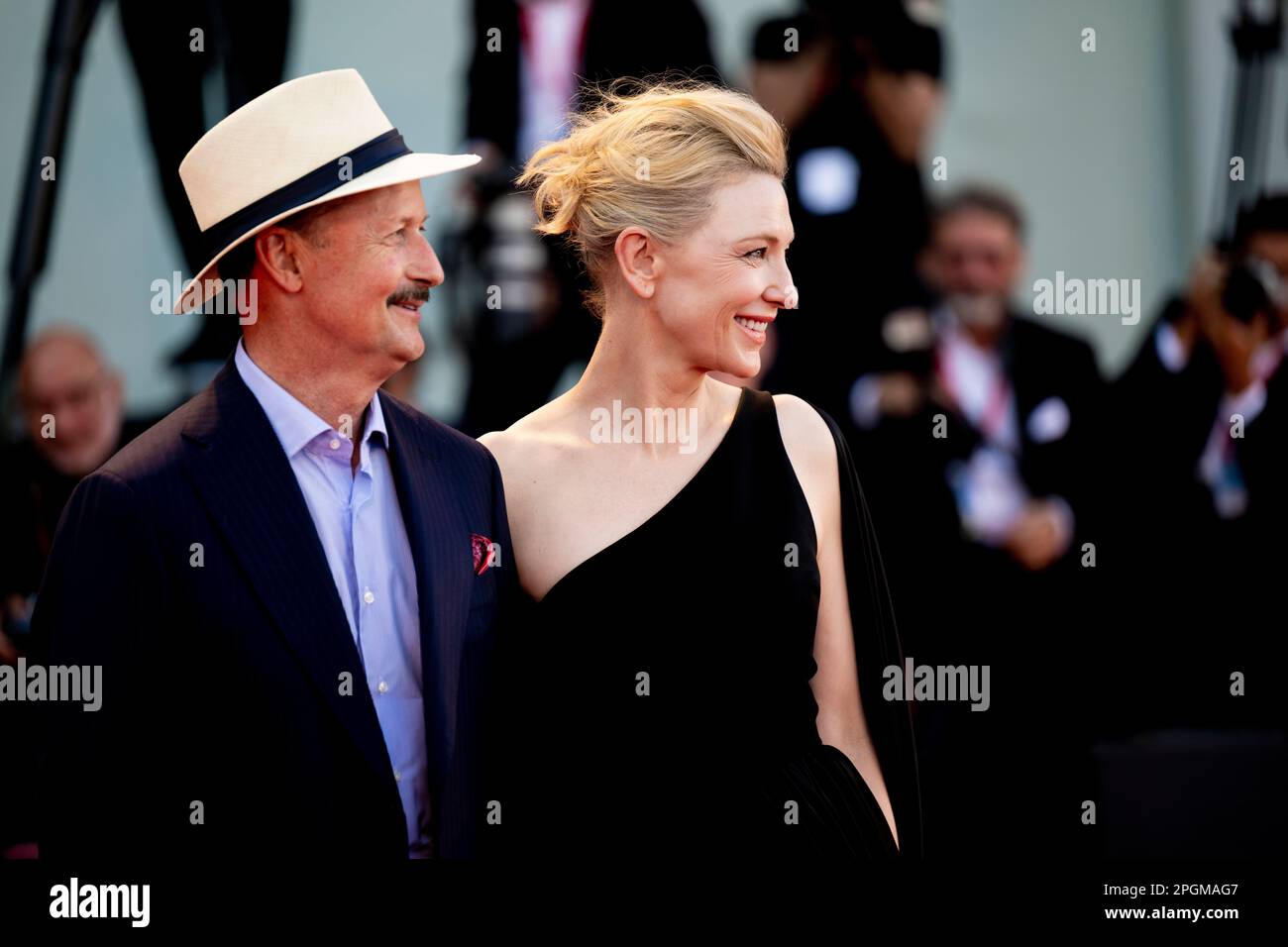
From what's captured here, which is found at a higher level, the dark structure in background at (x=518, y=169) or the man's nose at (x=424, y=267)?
the dark structure in background at (x=518, y=169)

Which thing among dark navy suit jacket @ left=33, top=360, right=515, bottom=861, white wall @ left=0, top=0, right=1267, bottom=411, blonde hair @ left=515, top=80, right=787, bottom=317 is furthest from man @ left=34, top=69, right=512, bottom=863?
white wall @ left=0, top=0, right=1267, bottom=411

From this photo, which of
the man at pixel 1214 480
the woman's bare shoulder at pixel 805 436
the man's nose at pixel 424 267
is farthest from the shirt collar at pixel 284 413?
the man at pixel 1214 480

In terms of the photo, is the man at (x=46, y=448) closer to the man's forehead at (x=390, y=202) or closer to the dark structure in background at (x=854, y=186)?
the dark structure in background at (x=854, y=186)

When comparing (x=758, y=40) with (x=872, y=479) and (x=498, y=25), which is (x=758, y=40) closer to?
(x=498, y=25)

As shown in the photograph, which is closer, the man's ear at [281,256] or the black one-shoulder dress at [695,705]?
the man's ear at [281,256]

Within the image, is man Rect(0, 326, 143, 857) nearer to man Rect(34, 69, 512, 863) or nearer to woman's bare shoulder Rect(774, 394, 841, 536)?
man Rect(34, 69, 512, 863)

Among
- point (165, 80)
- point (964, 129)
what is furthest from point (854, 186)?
point (165, 80)

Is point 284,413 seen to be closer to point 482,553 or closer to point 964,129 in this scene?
point 482,553

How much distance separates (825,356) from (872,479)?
23.6 inches

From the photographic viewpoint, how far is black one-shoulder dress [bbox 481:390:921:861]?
247 centimetres

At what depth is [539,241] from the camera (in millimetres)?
5074

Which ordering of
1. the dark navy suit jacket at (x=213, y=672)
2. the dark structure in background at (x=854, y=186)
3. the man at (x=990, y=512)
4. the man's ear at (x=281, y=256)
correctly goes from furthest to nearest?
the dark structure in background at (x=854, y=186) → the man at (x=990, y=512) → the man's ear at (x=281, y=256) → the dark navy suit jacket at (x=213, y=672)

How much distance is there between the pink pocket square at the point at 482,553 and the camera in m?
2.39
